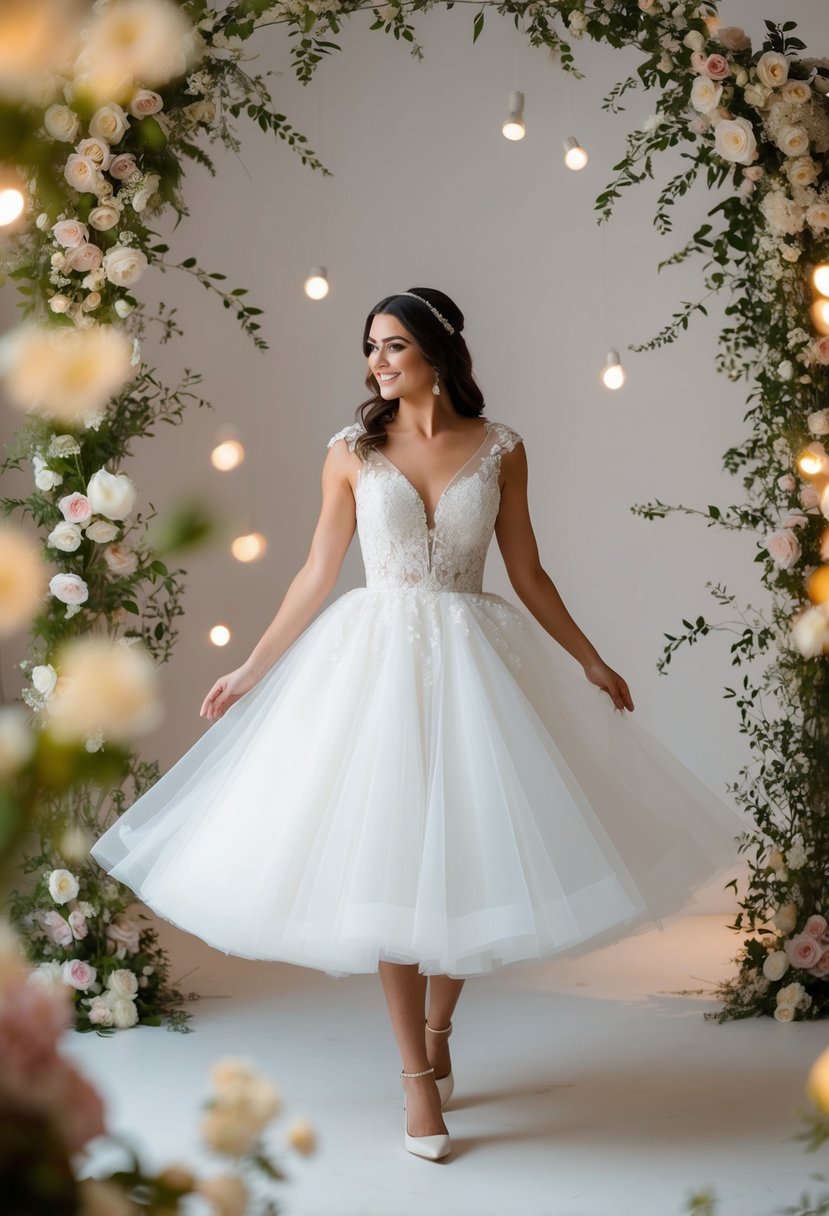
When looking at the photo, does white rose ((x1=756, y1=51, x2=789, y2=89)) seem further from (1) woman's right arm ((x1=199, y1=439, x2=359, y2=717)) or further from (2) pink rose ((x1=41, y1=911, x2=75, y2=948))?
(2) pink rose ((x1=41, y1=911, x2=75, y2=948))

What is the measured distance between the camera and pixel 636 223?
5.08 meters

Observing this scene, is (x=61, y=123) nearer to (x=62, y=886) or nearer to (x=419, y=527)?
(x=419, y=527)

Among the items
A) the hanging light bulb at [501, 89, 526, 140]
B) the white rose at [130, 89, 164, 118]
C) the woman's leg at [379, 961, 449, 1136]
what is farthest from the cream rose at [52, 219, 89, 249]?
the woman's leg at [379, 961, 449, 1136]

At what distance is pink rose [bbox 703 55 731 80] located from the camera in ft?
11.0

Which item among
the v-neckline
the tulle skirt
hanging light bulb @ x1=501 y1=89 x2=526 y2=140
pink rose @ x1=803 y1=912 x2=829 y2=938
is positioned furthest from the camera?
hanging light bulb @ x1=501 y1=89 x2=526 y2=140

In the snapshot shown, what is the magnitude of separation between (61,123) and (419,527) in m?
1.28

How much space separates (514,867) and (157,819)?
3.05 feet

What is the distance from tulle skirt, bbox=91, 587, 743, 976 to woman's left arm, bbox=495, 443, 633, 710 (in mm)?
62

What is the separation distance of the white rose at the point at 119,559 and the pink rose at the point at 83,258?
27.6 inches

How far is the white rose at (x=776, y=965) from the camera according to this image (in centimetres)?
358

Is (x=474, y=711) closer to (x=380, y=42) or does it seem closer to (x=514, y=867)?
(x=514, y=867)

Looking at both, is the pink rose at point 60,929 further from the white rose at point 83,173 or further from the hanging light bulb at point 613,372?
the hanging light bulb at point 613,372

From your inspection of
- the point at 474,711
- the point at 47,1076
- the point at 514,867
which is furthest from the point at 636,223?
the point at 47,1076

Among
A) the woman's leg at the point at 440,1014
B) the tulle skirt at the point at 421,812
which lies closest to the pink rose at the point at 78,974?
the tulle skirt at the point at 421,812
